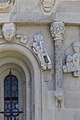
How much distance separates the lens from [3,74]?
11750mm

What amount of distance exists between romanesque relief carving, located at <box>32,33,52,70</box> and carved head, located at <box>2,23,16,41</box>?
41 cm

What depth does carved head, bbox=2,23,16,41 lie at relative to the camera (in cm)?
1123

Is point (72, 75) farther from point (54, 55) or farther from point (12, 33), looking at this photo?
point (12, 33)

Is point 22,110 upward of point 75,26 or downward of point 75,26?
downward

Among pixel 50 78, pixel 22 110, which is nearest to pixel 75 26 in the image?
pixel 50 78

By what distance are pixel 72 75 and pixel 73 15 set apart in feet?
3.44

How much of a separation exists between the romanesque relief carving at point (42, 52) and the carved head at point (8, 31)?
412mm

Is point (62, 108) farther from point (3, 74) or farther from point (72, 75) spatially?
point (3, 74)

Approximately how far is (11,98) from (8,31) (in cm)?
124

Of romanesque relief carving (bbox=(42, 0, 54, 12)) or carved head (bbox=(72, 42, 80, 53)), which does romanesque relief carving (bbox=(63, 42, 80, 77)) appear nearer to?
carved head (bbox=(72, 42, 80, 53))

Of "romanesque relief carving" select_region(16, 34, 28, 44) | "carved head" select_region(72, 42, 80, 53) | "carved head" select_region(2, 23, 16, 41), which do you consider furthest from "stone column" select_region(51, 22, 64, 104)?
"carved head" select_region(2, 23, 16, 41)

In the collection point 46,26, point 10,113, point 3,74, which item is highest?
point 46,26

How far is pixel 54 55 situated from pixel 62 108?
929mm

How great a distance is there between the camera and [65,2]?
1147cm
